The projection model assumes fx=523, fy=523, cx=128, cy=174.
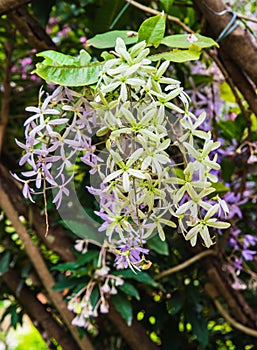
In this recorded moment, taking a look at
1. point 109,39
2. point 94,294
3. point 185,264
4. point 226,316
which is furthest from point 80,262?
point 109,39

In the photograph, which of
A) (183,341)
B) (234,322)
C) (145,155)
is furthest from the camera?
(183,341)

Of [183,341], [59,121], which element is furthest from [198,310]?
[59,121]

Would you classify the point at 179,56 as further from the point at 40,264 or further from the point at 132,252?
the point at 40,264

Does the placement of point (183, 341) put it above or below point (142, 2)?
below

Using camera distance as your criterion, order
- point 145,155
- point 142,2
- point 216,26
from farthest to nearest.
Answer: point 142,2 < point 216,26 < point 145,155

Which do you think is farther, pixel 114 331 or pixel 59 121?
pixel 114 331

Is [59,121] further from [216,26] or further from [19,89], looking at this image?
[19,89]

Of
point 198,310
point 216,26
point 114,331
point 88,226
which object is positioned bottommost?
point 114,331
